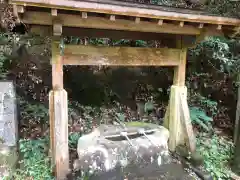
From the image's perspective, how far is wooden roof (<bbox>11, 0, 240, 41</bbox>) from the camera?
7.33ft

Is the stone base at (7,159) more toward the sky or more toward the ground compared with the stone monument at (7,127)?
more toward the ground

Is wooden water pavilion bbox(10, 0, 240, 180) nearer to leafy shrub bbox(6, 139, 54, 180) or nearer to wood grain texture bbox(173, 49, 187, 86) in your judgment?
wood grain texture bbox(173, 49, 187, 86)

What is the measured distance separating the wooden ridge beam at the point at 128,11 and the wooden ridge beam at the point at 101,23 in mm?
292

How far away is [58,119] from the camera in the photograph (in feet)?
9.30

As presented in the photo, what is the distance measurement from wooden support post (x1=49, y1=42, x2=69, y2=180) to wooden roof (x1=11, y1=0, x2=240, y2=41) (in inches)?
17.0

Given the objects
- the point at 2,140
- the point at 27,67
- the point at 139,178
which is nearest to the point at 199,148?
the point at 139,178

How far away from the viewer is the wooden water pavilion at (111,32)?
238cm

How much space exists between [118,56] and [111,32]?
69 cm

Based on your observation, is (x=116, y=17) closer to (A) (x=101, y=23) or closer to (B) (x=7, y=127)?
(A) (x=101, y=23)

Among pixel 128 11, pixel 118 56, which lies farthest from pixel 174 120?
pixel 128 11

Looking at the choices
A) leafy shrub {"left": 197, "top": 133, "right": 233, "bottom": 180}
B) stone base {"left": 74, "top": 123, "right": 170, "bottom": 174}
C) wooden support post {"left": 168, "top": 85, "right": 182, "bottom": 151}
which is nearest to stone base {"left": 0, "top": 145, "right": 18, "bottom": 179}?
stone base {"left": 74, "top": 123, "right": 170, "bottom": 174}

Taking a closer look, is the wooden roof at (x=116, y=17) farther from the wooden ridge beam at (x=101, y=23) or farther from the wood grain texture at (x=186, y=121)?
the wood grain texture at (x=186, y=121)

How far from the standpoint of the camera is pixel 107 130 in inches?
145

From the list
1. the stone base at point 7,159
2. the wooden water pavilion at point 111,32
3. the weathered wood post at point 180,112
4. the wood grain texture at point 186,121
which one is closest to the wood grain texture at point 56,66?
the wooden water pavilion at point 111,32
